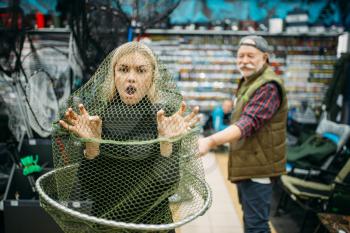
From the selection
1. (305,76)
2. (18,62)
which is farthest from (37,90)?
(305,76)

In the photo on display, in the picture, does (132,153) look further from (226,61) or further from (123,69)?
(226,61)

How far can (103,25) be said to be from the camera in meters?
3.15

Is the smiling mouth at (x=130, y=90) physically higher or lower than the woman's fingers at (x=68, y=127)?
higher

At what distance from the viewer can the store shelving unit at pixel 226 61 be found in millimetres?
5992

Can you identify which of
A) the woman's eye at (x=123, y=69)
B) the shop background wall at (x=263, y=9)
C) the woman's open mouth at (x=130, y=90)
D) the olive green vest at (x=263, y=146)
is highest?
the shop background wall at (x=263, y=9)

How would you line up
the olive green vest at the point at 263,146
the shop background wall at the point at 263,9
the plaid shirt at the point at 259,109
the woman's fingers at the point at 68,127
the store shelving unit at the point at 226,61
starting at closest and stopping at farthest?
→ the woman's fingers at the point at 68,127, the plaid shirt at the point at 259,109, the olive green vest at the point at 263,146, the store shelving unit at the point at 226,61, the shop background wall at the point at 263,9

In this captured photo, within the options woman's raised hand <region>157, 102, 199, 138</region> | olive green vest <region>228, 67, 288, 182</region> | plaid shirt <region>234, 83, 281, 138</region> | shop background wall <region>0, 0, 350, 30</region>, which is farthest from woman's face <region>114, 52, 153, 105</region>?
shop background wall <region>0, 0, 350, 30</region>

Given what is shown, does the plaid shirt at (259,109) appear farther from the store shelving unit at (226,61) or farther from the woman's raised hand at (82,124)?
the store shelving unit at (226,61)

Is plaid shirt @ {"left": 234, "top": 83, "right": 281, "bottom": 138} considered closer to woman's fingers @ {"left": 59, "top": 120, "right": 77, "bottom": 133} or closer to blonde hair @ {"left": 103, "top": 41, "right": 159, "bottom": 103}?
blonde hair @ {"left": 103, "top": 41, "right": 159, "bottom": 103}

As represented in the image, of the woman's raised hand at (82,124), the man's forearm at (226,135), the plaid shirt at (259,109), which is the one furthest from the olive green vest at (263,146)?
the woman's raised hand at (82,124)

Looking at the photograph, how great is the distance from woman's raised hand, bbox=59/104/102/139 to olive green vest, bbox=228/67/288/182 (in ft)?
4.01

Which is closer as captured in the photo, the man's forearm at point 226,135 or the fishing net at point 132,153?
the fishing net at point 132,153

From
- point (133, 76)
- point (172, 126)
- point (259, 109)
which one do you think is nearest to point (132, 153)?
point (172, 126)

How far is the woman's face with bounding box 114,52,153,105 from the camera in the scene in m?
1.29
